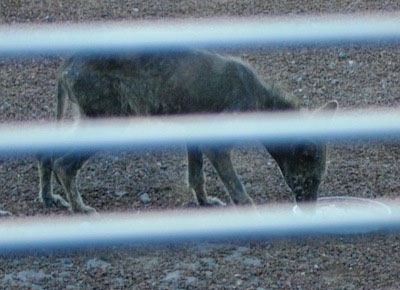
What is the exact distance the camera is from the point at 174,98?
483cm

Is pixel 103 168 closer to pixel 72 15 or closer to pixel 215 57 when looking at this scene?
pixel 215 57

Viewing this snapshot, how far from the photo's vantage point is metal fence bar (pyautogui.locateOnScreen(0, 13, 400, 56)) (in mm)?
5941

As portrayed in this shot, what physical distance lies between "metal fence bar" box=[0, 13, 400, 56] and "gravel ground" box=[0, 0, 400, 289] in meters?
0.09

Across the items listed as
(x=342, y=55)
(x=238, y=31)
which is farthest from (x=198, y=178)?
(x=342, y=55)

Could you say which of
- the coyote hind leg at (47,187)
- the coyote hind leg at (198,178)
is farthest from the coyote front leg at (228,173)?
the coyote hind leg at (47,187)

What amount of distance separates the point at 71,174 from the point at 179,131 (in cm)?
53

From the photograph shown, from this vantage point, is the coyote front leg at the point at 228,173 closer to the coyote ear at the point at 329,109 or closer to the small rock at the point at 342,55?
the coyote ear at the point at 329,109

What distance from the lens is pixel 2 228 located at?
4.51 m

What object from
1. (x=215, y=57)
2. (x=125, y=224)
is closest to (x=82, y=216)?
(x=125, y=224)

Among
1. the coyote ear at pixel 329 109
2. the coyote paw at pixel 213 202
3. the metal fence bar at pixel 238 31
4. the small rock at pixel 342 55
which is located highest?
the metal fence bar at pixel 238 31

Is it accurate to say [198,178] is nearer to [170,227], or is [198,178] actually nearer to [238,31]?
[170,227]

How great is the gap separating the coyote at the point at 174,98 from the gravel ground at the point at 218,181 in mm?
169

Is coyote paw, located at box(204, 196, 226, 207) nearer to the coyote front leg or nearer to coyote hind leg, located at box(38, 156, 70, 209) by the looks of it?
the coyote front leg

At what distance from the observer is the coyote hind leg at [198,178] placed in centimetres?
494
